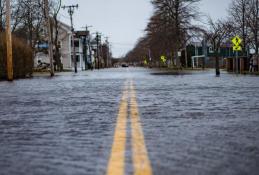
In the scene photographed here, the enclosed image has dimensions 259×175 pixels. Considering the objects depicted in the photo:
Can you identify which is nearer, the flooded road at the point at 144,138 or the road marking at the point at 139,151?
the road marking at the point at 139,151

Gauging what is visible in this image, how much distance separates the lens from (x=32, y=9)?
6081 cm

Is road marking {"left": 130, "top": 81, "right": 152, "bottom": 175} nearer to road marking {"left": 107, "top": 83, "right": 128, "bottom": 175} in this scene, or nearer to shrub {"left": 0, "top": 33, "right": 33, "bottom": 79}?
road marking {"left": 107, "top": 83, "right": 128, "bottom": 175}

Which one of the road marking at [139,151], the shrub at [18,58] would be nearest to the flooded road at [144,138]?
the road marking at [139,151]

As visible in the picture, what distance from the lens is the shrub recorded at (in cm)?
3028

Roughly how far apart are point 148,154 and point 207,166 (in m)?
0.66

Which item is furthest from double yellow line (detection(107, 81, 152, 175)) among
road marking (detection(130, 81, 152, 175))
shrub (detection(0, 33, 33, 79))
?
shrub (detection(0, 33, 33, 79))

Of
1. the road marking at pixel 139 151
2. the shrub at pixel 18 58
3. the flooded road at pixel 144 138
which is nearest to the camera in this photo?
the road marking at pixel 139 151

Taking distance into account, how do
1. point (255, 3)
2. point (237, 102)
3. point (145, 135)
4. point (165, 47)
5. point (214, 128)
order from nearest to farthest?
1. point (145, 135)
2. point (214, 128)
3. point (237, 102)
4. point (255, 3)
5. point (165, 47)

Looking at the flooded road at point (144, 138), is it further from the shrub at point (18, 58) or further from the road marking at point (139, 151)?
the shrub at point (18, 58)

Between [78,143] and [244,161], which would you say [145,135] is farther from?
[244,161]

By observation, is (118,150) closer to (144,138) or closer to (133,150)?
(133,150)

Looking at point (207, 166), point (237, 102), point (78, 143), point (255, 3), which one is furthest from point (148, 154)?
point (255, 3)

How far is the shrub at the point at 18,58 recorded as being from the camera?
30.3m

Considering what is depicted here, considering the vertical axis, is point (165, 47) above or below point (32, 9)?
below
